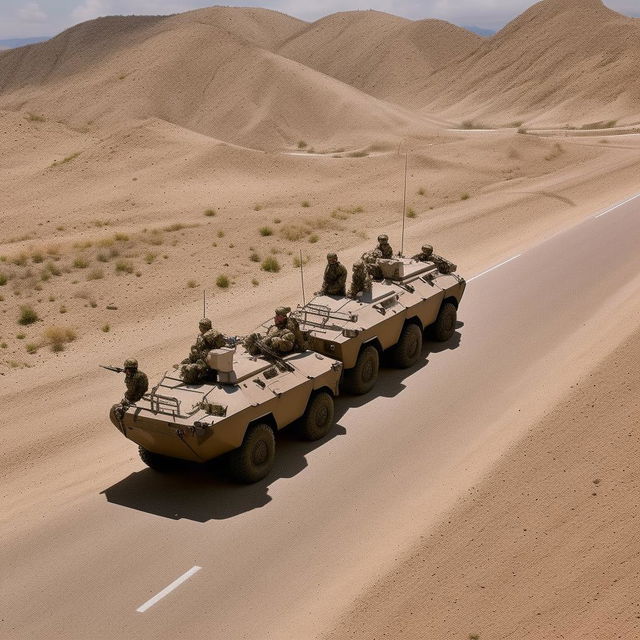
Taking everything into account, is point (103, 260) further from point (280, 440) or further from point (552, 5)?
point (552, 5)

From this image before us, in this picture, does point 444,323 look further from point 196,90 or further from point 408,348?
point 196,90

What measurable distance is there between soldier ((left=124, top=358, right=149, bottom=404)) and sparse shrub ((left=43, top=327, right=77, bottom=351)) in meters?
6.38

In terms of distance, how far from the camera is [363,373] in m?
12.9

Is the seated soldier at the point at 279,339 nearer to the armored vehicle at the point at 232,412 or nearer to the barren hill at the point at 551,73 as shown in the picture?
the armored vehicle at the point at 232,412

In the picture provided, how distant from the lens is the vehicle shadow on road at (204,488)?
10.0m

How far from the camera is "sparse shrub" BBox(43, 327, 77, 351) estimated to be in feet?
53.5

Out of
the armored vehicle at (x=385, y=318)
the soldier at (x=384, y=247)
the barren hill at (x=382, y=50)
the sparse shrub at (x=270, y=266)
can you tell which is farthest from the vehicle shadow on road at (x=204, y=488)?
the barren hill at (x=382, y=50)

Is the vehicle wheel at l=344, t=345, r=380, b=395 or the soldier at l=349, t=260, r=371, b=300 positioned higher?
the soldier at l=349, t=260, r=371, b=300

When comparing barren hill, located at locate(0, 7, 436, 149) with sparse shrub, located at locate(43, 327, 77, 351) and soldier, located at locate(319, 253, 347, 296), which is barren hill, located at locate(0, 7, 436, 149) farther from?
soldier, located at locate(319, 253, 347, 296)

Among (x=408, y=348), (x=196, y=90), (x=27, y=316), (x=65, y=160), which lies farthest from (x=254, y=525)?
(x=196, y=90)

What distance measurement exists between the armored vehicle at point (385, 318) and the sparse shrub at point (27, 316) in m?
7.16

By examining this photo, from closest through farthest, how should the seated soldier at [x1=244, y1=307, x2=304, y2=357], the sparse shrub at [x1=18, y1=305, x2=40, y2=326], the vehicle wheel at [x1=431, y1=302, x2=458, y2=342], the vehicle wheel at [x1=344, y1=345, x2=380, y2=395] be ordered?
the seated soldier at [x1=244, y1=307, x2=304, y2=357] → the vehicle wheel at [x1=344, y1=345, x2=380, y2=395] → the vehicle wheel at [x1=431, y1=302, x2=458, y2=342] → the sparse shrub at [x1=18, y1=305, x2=40, y2=326]

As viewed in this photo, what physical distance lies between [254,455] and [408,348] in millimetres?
4360

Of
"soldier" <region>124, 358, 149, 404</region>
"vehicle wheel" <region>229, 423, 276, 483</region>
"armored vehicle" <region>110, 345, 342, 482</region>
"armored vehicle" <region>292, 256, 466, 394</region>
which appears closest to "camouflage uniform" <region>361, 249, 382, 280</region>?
"armored vehicle" <region>292, 256, 466, 394</region>
